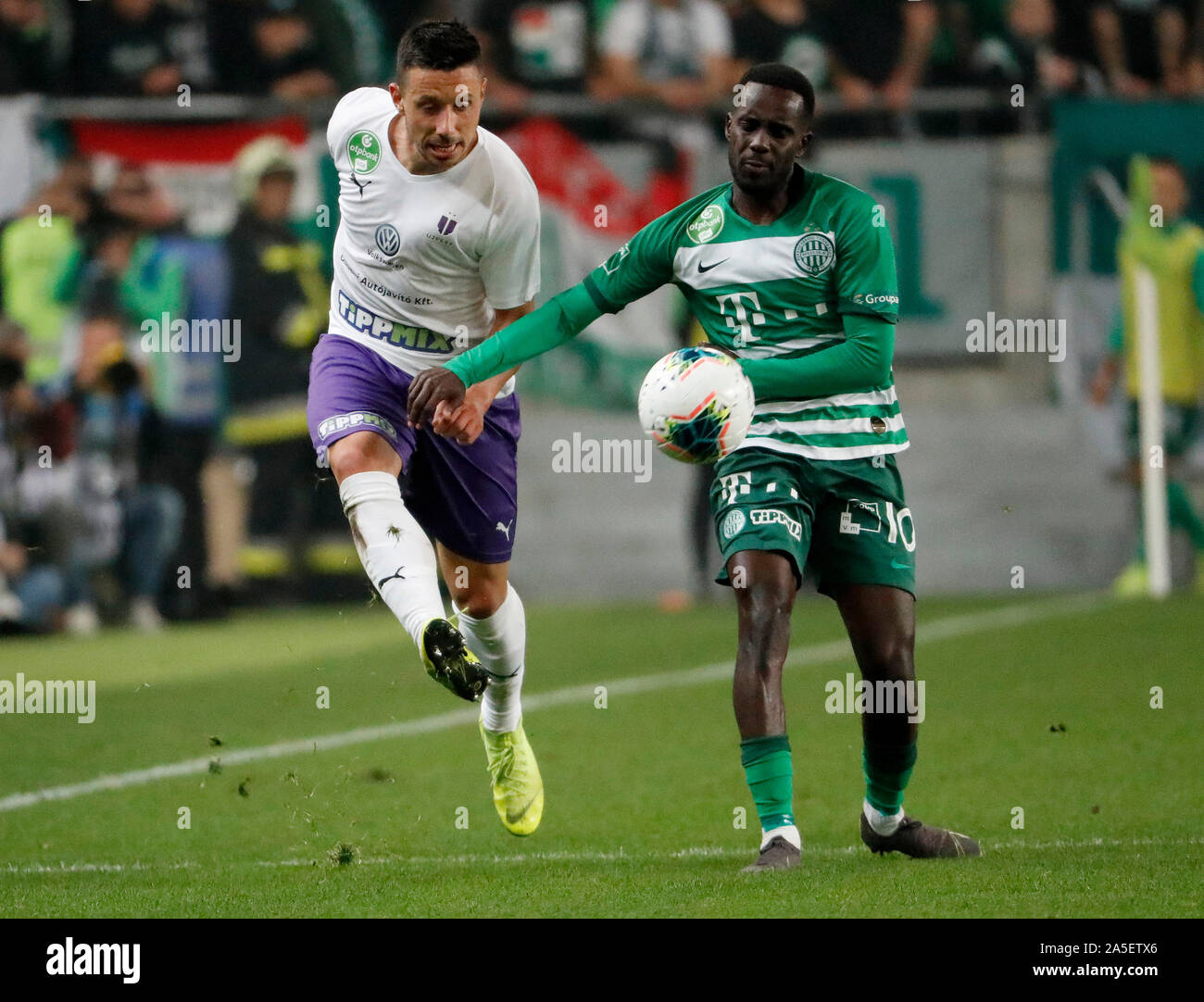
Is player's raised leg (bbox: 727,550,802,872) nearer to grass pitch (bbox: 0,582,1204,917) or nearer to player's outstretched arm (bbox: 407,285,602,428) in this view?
grass pitch (bbox: 0,582,1204,917)

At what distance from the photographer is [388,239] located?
22.5 ft

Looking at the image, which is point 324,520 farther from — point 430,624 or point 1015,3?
point 430,624

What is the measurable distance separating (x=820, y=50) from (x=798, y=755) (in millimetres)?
8822

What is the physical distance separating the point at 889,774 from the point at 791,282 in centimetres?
153

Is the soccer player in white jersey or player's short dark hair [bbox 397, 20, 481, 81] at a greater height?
player's short dark hair [bbox 397, 20, 481, 81]

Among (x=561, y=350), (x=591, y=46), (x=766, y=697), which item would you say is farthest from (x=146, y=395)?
(x=766, y=697)

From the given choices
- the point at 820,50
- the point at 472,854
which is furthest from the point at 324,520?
the point at 472,854

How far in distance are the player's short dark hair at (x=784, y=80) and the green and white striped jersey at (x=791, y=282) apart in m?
0.27

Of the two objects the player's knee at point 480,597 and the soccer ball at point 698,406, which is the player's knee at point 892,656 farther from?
the player's knee at point 480,597

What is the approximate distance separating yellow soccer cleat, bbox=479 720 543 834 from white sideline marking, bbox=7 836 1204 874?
0.39m

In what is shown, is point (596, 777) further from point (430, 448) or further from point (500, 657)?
point (430, 448)

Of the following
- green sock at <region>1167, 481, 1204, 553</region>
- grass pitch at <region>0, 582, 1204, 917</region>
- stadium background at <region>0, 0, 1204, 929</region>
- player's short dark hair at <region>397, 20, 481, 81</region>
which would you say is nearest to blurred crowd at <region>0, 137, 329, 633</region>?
stadium background at <region>0, 0, 1204, 929</region>

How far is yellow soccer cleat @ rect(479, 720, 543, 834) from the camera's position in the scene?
714 centimetres

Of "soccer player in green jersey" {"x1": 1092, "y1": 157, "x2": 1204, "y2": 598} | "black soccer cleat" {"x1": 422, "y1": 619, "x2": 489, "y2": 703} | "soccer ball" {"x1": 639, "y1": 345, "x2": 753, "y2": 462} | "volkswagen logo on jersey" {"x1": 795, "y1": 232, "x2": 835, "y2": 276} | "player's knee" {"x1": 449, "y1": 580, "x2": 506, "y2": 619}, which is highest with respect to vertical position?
"soccer player in green jersey" {"x1": 1092, "y1": 157, "x2": 1204, "y2": 598}
